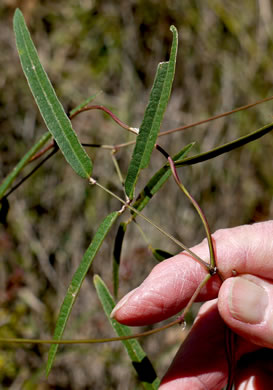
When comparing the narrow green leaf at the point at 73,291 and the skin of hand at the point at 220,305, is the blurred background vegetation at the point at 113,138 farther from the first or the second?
the narrow green leaf at the point at 73,291

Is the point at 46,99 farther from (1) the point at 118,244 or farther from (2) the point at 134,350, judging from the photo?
(2) the point at 134,350

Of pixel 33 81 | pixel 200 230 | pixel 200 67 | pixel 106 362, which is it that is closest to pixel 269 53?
pixel 200 67

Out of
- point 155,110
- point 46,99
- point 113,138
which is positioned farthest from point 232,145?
point 113,138

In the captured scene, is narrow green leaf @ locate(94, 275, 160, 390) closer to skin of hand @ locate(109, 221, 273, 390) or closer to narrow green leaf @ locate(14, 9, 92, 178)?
skin of hand @ locate(109, 221, 273, 390)

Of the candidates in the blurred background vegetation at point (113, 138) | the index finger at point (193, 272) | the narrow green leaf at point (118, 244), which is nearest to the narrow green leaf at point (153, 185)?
the narrow green leaf at point (118, 244)

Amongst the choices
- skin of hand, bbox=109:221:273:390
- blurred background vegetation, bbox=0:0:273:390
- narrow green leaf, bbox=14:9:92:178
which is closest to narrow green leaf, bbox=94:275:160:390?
skin of hand, bbox=109:221:273:390

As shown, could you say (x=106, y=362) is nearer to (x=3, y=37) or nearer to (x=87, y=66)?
(x=87, y=66)

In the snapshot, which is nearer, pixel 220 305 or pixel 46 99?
pixel 46 99
